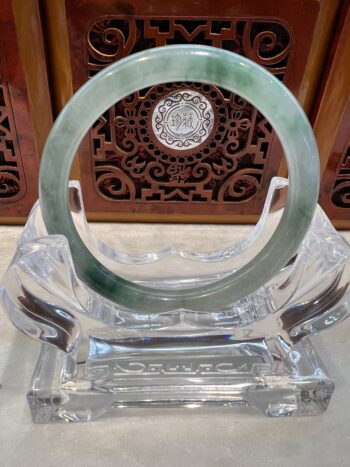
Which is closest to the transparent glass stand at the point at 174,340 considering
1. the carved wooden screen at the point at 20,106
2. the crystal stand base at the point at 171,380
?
the crystal stand base at the point at 171,380

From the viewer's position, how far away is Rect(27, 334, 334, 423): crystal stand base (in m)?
0.55

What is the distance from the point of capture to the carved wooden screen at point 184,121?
2.36 ft

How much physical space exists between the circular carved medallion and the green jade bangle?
0.32 metres

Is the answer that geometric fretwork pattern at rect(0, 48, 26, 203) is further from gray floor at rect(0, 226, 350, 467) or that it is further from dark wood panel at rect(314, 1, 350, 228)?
dark wood panel at rect(314, 1, 350, 228)

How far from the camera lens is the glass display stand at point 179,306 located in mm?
476

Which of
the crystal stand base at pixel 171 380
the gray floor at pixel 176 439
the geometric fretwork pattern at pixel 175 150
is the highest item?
the geometric fretwork pattern at pixel 175 150

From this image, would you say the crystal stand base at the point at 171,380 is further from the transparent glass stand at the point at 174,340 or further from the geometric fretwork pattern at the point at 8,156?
the geometric fretwork pattern at the point at 8,156

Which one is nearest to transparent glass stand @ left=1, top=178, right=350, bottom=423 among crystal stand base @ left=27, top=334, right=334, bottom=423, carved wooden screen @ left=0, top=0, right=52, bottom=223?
crystal stand base @ left=27, top=334, right=334, bottom=423

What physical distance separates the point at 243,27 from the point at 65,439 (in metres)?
0.64

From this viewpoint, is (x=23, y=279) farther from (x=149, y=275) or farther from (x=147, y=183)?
(x=147, y=183)

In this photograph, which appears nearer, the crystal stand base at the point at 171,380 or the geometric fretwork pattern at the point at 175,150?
the crystal stand base at the point at 171,380

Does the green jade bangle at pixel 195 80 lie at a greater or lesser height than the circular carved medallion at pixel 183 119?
greater

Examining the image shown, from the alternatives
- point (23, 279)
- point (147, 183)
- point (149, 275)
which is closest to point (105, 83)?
point (23, 279)

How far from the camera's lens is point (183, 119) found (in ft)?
2.66
